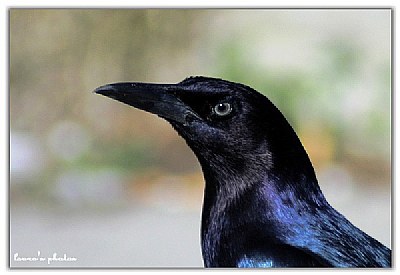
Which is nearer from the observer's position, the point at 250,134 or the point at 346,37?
the point at 250,134

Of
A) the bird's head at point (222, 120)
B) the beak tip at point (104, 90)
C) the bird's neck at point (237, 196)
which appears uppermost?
the beak tip at point (104, 90)

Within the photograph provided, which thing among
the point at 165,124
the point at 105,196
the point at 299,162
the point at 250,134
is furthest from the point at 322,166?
the point at 105,196

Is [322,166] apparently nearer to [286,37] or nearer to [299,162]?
[299,162]

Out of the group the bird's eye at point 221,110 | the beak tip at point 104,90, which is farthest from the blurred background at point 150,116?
the bird's eye at point 221,110

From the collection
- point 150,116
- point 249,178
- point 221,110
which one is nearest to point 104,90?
point 150,116

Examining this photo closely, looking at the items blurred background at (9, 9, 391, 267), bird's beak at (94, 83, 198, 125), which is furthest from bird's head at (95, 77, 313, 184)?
blurred background at (9, 9, 391, 267)

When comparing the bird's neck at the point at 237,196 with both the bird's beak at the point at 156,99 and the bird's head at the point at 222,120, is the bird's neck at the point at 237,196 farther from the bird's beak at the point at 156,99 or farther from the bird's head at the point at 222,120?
the bird's beak at the point at 156,99
